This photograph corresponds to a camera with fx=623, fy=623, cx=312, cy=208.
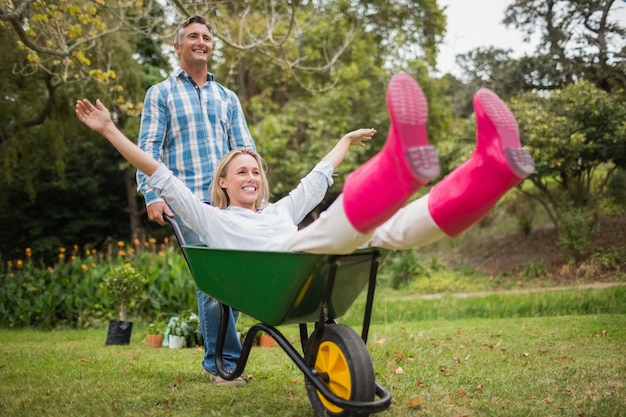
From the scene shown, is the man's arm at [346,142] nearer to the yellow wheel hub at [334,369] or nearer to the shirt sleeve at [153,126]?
the shirt sleeve at [153,126]

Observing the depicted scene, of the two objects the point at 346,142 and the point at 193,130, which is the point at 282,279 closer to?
the point at 346,142

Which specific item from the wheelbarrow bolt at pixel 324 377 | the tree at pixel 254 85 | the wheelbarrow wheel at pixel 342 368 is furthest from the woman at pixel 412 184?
the tree at pixel 254 85

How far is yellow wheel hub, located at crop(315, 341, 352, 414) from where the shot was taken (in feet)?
6.60

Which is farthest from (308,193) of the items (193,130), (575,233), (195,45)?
(575,233)

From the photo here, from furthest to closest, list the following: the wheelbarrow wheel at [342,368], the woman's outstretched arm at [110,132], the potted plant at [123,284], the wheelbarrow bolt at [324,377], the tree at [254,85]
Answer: the tree at [254,85]
the potted plant at [123,284]
the woman's outstretched arm at [110,132]
the wheelbarrow bolt at [324,377]
the wheelbarrow wheel at [342,368]

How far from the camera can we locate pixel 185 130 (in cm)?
299

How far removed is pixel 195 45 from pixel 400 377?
1.88 metres

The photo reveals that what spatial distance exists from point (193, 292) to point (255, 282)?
13.7 ft

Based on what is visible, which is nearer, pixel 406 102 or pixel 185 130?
pixel 406 102

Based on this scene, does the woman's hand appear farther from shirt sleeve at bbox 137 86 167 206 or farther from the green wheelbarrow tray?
shirt sleeve at bbox 137 86 167 206

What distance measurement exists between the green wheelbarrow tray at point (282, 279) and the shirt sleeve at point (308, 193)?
1.70ft

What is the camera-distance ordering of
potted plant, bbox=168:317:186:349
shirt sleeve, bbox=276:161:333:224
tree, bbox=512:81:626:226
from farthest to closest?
tree, bbox=512:81:626:226
potted plant, bbox=168:317:186:349
shirt sleeve, bbox=276:161:333:224

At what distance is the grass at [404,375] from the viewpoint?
2.43m

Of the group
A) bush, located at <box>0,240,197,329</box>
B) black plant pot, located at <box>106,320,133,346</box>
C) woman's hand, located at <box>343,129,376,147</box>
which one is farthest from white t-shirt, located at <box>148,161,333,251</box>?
bush, located at <box>0,240,197,329</box>
